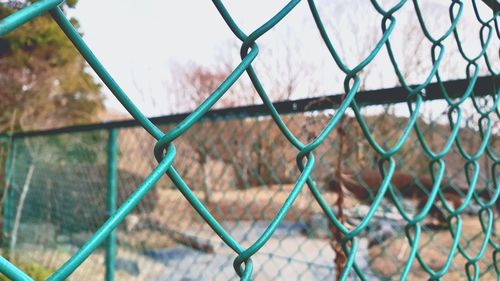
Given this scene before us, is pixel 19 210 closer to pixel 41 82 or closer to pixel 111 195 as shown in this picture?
pixel 111 195

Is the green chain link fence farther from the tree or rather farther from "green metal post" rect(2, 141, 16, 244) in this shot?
the tree

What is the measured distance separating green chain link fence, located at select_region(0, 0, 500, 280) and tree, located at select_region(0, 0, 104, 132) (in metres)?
1.75

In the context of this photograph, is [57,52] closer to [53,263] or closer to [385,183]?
[53,263]

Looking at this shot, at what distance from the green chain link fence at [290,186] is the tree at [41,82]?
175cm

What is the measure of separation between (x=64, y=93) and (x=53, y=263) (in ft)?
17.7

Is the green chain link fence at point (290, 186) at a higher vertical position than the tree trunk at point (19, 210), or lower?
lower

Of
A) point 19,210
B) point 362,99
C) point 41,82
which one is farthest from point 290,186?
point 41,82

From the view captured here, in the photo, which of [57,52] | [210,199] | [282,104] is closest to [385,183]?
[282,104]

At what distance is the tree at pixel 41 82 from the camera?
5.92 meters

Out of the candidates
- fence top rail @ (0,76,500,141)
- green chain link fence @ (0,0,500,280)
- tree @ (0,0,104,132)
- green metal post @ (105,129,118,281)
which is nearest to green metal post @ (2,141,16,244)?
green chain link fence @ (0,0,500,280)

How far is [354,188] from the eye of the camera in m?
5.86

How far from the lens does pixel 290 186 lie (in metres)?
2.98

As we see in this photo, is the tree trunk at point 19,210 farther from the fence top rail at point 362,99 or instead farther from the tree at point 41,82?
the fence top rail at point 362,99

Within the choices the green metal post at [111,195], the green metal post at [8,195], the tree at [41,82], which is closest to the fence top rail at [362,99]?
the green metal post at [111,195]
